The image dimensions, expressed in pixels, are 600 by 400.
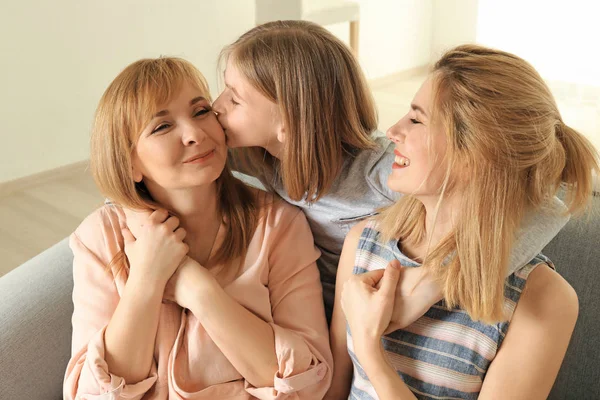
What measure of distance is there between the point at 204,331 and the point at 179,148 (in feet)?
1.15

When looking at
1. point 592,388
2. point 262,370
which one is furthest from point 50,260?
point 592,388

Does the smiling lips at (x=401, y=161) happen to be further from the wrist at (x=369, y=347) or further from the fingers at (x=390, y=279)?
the wrist at (x=369, y=347)

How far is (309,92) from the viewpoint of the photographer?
4.70 feet

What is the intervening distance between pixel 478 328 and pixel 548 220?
22cm

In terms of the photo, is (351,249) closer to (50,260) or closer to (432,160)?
(432,160)

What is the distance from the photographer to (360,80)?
4.93ft

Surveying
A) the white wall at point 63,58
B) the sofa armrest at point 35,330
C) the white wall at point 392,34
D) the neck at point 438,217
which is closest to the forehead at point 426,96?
the neck at point 438,217

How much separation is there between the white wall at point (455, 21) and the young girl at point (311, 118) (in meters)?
4.14

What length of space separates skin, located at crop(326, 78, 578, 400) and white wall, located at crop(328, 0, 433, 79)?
12.2 ft

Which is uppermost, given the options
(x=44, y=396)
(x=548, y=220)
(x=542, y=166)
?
(x=542, y=166)

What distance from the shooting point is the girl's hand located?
47.9 inches

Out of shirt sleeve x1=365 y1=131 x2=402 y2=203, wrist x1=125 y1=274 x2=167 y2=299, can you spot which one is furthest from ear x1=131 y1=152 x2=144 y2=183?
shirt sleeve x1=365 y1=131 x2=402 y2=203

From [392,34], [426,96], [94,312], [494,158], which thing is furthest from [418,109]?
[392,34]

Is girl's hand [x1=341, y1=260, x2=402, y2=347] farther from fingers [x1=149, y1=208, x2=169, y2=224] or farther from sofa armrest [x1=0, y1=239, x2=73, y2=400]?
sofa armrest [x1=0, y1=239, x2=73, y2=400]
